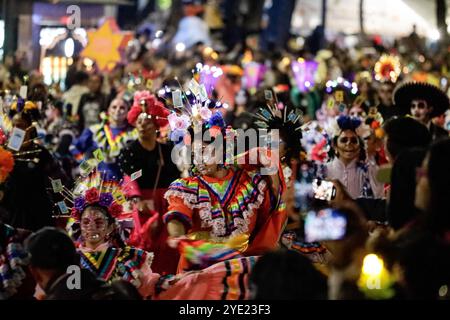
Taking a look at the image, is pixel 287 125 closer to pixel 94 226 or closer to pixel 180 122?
pixel 180 122

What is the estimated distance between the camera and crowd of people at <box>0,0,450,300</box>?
6.37 meters

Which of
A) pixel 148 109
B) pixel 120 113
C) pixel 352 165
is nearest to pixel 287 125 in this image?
pixel 352 165

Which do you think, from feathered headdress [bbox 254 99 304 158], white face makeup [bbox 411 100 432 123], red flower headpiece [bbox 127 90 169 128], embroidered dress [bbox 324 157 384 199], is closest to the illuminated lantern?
red flower headpiece [bbox 127 90 169 128]

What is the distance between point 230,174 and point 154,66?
13.9 meters

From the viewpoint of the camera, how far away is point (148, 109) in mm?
12336

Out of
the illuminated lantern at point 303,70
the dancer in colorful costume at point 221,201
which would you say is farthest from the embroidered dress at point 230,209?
the illuminated lantern at point 303,70

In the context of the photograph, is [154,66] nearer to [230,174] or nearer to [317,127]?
[317,127]

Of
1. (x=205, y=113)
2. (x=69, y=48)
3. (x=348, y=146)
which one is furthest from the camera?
(x=69, y=48)

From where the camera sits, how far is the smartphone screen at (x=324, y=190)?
28.9 ft

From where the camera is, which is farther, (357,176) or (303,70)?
(303,70)

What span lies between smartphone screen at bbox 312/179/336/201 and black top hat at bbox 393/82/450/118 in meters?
3.19

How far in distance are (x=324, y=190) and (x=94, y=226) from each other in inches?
64.6

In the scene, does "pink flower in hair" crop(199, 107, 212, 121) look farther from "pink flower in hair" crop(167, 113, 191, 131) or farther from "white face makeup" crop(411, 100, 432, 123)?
"white face makeup" crop(411, 100, 432, 123)

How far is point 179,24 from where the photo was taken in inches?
1276
